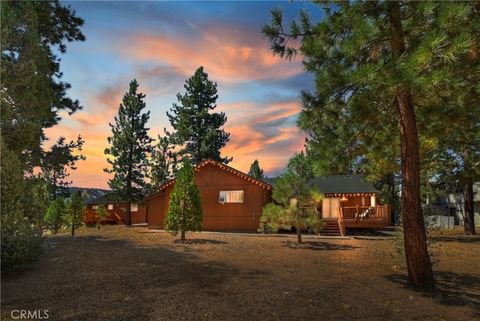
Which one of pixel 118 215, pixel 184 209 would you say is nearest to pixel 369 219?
pixel 184 209

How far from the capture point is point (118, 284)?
903cm

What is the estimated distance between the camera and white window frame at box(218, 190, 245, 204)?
2788 cm

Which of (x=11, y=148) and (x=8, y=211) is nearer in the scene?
(x=8, y=211)

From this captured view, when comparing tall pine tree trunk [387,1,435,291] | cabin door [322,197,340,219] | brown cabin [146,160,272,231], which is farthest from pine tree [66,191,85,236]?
tall pine tree trunk [387,1,435,291]

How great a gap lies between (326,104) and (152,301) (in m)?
6.91

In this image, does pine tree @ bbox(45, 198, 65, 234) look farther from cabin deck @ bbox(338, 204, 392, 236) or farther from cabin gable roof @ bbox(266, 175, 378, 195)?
cabin deck @ bbox(338, 204, 392, 236)

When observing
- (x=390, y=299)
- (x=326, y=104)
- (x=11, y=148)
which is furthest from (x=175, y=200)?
(x=390, y=299)

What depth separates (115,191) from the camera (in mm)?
38938

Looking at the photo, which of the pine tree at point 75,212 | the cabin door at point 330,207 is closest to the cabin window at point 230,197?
the cabin door at point 330,207

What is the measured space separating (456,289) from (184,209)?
41.5 ft

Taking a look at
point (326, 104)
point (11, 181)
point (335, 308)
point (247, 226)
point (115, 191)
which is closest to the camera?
point (335, 308)

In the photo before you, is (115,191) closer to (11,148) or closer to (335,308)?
(11,148)

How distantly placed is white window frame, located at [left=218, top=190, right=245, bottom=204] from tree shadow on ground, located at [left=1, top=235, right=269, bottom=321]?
570 inches

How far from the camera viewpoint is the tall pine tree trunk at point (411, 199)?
369 inches
